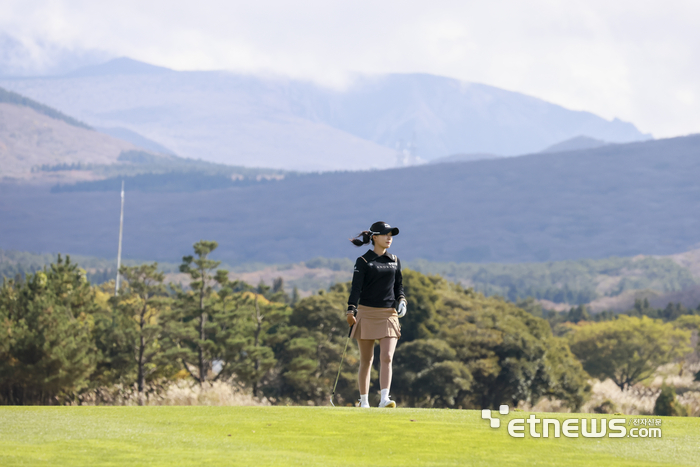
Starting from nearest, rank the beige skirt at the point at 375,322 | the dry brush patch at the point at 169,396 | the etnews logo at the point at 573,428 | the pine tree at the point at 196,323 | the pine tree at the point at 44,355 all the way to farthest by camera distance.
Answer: the etnews logo at the point at 573,428 < the beige skirt at the point at 375,322 < the dry brush patch at the point at 169,396 < the pine tree at the point at 44,355 < the pine tree at the point at 196,323

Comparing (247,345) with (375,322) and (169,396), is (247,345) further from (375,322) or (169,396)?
(375,322)

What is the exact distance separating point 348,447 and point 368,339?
3290mm

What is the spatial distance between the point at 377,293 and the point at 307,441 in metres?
3.28

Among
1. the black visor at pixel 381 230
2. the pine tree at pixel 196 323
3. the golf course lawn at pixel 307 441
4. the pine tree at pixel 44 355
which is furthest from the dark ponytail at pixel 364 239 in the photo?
the pine tree at pixel 196 323

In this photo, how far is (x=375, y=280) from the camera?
15422mm

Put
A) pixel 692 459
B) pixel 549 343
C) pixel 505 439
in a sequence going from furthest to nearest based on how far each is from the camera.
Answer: pixel 549 343 < pixel 505 439 < pixel 692 459

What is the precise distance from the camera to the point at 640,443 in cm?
1321

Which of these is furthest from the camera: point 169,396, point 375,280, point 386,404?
point 169,396

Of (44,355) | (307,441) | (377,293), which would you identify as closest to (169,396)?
(44,355)

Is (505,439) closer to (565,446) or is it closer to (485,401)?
(565,446)

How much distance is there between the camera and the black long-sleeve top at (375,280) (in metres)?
15.3

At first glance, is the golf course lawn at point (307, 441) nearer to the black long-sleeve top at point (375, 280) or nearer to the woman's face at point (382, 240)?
the black long-sleeve top at point (375, 280)

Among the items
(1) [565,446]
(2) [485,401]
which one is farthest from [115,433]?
(2) [485,401]

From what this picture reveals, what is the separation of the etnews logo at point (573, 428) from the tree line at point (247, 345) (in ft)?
96.2
